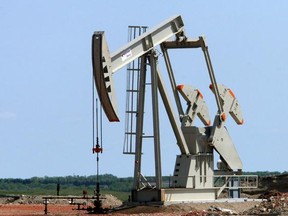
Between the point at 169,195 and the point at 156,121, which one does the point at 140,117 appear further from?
the point at 169,195

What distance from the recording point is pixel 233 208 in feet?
161

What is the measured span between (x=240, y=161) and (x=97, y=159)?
1110 centimetres

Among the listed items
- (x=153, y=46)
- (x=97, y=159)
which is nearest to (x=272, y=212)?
(x=97, y=159)

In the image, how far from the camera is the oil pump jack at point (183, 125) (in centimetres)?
4738

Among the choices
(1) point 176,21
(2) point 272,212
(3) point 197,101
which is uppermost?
(1) point 176,21

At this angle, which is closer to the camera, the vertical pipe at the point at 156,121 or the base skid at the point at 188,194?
the vertical pipe at the point at 156,121

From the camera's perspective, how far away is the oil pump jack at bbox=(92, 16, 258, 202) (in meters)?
47.4

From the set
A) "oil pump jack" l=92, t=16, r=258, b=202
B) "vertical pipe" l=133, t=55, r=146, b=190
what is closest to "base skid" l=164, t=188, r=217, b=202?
"oil pump jack" l=92, t=16, r=258, b=202

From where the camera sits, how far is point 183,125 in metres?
51.0

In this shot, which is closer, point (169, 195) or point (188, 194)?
point (169, 195)

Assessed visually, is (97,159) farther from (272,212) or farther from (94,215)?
(272,212)

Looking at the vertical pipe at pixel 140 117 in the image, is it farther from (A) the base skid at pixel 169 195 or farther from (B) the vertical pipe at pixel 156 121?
(A) the base skid at pixel 169 195

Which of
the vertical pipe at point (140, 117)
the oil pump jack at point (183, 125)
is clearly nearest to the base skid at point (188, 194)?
the oil pump jack at point (183, 125)

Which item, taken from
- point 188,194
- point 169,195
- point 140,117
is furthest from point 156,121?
point 188,194
